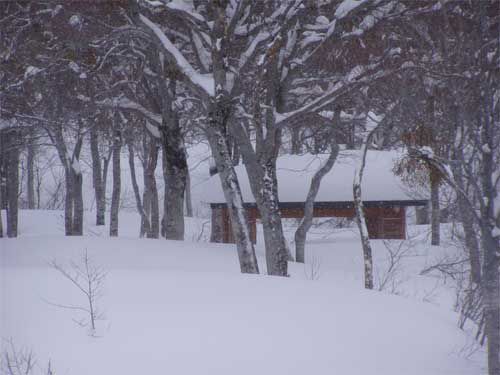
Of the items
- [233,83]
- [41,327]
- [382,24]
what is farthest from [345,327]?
[382,24]

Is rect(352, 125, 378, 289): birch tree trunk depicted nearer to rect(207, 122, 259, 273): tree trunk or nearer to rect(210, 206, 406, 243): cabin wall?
rect(207, 122, 259, 273): tree trunk

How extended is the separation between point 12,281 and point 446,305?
7757 millimetres

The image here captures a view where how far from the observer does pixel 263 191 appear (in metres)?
10.2

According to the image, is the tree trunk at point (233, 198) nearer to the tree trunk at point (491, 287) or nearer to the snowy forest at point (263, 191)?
the snowy forest at point (263, 191)

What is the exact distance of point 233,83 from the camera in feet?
32.7

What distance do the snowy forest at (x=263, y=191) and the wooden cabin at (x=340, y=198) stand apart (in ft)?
0.23

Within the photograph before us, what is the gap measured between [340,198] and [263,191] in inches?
357

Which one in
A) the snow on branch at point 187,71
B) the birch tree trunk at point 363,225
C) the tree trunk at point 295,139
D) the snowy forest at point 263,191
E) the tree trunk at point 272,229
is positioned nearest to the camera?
the snowy forest at point 263,191

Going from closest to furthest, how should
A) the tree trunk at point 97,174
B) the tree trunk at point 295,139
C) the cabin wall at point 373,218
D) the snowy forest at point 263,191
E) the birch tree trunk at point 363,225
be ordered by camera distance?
the snowy forest at point 263,191
the birch tree trunk at point 363,225
the tree trunk at point 295,139
the cabin wall at point 373,218
the tree trunk at point 97,174

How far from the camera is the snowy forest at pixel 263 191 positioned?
511cm

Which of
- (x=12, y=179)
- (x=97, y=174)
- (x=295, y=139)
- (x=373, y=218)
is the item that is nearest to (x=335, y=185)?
(x=373, y=218)

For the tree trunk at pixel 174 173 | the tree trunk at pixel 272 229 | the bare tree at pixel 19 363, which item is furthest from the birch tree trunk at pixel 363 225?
the bare tree at pixel 19 363

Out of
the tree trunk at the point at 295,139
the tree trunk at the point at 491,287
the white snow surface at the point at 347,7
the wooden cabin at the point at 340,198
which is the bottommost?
the tree trunk at the point at 491,287

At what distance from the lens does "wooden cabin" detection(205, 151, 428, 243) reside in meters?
18.8
